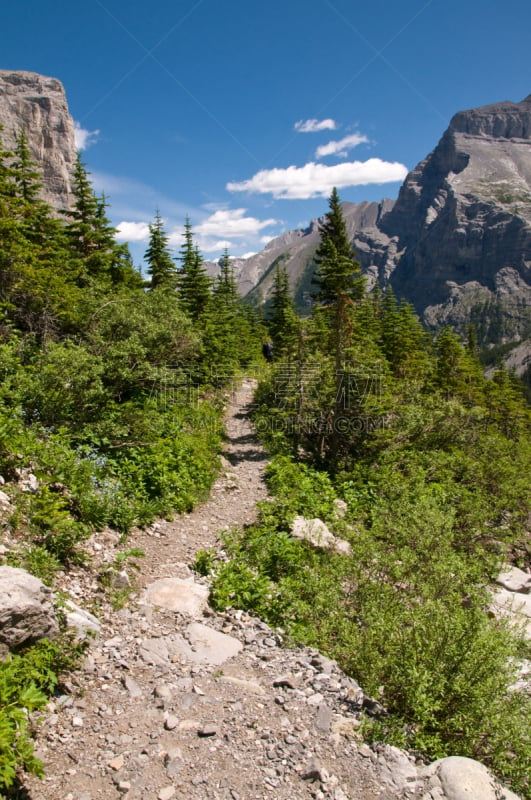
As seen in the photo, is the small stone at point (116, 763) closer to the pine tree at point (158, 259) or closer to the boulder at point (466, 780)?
the boulder at point (466, 780)

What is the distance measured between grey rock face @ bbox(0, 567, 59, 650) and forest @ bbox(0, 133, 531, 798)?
0.67 feet

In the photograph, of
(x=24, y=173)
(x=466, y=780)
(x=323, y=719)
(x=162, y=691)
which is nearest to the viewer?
(x=466, y=780)

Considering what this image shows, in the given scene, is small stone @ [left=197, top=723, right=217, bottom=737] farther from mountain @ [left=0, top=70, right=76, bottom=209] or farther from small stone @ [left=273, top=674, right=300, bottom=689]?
mountain @ [left=0, top=70, right=76, bottom=209]

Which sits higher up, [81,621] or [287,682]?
[81,621]

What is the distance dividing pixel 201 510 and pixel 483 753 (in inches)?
313

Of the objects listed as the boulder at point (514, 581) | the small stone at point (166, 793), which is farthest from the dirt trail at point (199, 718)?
the boulder at point (514, 581)

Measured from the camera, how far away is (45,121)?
111 meters

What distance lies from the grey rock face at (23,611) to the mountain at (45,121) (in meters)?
116

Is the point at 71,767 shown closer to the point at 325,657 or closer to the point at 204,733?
the point at 204,733

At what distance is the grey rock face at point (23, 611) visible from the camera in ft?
14.6

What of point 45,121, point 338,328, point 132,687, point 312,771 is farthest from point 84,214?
point 45,121

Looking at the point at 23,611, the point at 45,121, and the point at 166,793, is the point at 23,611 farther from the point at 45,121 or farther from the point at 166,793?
the point at 45,121

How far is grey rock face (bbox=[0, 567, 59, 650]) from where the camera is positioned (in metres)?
4.45

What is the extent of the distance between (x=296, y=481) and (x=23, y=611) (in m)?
10.2
